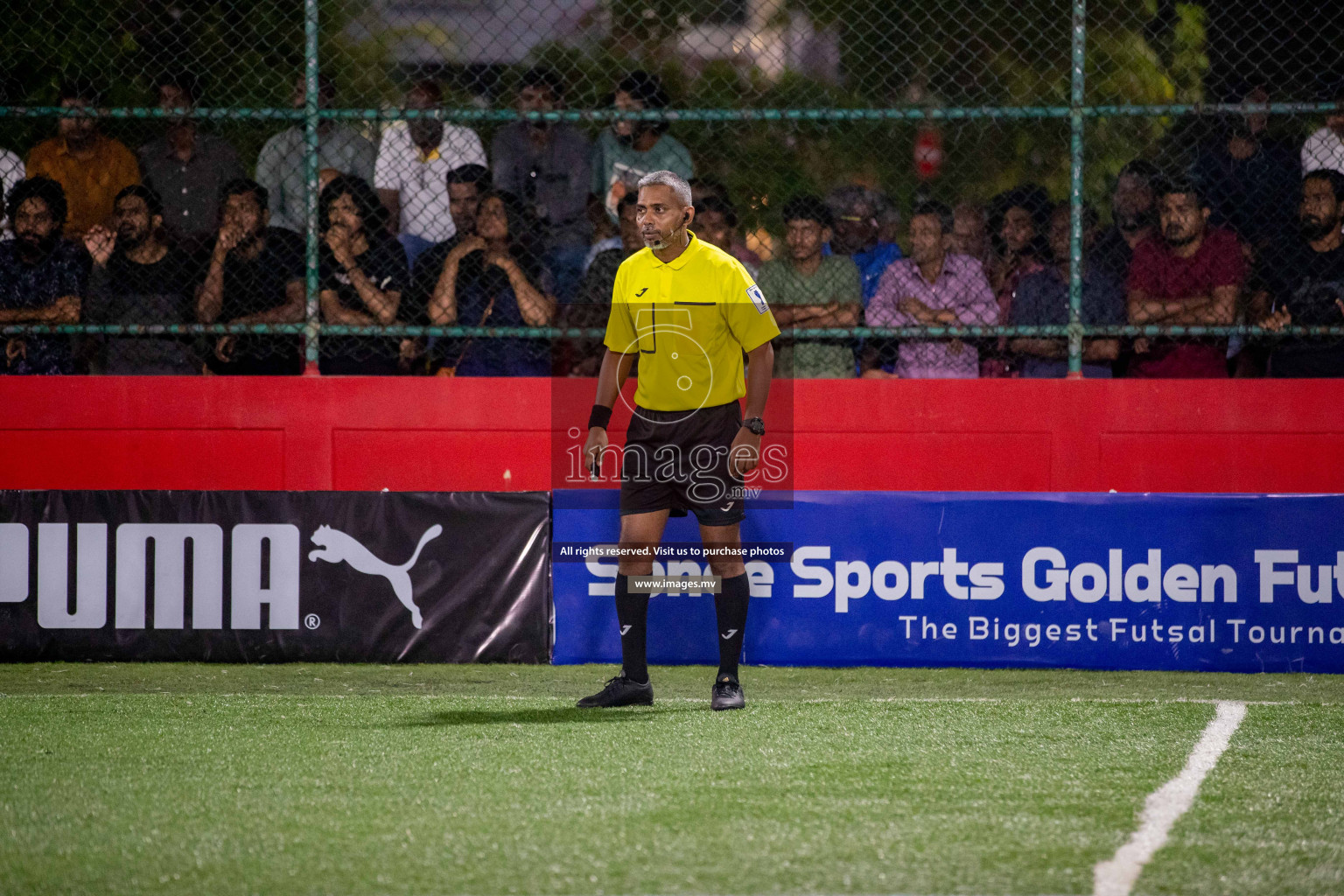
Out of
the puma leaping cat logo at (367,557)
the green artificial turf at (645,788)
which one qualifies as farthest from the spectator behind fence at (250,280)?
the green artificial turf at (645,788)

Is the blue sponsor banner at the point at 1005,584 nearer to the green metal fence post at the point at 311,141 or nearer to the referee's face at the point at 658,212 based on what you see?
the green metal fence post at the point at 311,141

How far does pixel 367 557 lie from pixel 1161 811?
4.17 meters

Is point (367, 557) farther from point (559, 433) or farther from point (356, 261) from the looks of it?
point (356, 261)

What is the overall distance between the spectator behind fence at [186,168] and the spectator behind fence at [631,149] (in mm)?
1893

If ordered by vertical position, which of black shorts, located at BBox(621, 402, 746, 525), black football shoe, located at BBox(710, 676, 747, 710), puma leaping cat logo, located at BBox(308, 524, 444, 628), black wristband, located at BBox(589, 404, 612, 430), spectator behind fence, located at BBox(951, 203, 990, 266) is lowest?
black football shoe, located at BBox(710, 676, 747, 710)

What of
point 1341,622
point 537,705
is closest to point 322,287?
point 537,705

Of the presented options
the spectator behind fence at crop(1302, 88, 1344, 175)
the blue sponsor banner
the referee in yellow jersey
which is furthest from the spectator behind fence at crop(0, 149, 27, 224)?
the spectator behind fence at crop(1302, 88, 1344, 175)

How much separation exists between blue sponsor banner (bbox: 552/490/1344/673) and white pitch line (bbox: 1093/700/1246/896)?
133 centimetres

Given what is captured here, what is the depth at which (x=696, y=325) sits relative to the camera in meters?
5.64

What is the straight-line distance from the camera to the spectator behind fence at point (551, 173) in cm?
768

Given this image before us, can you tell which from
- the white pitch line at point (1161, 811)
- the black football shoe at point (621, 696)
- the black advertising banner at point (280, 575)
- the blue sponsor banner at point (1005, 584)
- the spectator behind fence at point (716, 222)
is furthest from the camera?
the spectator behind fence at point (716, 222)

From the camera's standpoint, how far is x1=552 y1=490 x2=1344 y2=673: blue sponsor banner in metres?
6.80

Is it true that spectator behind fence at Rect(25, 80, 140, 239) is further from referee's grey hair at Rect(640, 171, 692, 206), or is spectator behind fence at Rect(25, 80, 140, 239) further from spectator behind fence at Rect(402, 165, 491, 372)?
referee's grey hair at Rect(640, 171, 692, 206)

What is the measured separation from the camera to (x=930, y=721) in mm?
5379
